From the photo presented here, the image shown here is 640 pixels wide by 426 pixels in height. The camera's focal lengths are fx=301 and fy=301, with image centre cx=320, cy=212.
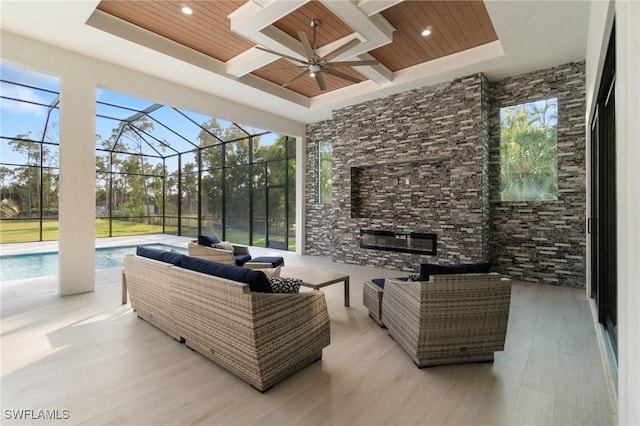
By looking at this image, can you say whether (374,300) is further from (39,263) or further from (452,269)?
(39,263)

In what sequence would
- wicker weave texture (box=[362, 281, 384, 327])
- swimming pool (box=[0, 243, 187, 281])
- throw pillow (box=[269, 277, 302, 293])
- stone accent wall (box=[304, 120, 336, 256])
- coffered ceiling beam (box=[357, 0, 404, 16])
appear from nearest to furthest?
throw pillow (box=[269, 277, 302, 293]) → wicker weave texture (box=[362, 281, 384, 327]) → coffered ceiling beam (box=[357, 0, 404, 16]) → swimming pool (box=[0, 243, 187, 281]) → stone accent wall (box=[304, 120, 336, 256])

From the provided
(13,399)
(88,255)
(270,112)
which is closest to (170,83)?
(270,112)

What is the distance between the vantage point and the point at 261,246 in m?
9.50

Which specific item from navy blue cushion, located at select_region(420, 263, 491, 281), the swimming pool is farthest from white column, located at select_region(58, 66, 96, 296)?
navy blue cushion, located at select_region(420, 263, 491, 281)

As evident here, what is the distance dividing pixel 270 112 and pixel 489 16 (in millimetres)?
4863

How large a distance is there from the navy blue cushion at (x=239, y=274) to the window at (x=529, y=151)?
4959 millimetres

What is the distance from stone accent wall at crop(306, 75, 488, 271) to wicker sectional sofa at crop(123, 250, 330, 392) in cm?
379

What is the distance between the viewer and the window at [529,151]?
493 centimetres

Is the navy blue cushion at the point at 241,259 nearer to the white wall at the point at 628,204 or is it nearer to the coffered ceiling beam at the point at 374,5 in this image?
the coffered ceiling beam at the point at 374,5

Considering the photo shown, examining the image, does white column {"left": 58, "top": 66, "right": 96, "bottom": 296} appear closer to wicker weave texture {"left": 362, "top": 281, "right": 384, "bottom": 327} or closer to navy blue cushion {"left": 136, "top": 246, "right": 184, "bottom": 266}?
navy blue cushion {"left": 136, "top": 246, "right": 184, "bottom": 266}

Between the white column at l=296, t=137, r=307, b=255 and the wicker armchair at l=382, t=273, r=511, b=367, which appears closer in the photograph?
the wicker armchair at l=382, t=273, r=511, b=367

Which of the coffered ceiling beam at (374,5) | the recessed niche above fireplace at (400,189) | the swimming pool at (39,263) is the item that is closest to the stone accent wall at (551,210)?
the recessed niche above fireplace at (400,189)

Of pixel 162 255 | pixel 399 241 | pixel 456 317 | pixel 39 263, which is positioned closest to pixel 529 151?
pixel 399 241

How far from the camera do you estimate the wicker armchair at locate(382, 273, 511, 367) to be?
7.61ft
